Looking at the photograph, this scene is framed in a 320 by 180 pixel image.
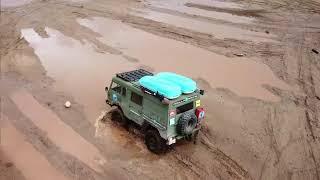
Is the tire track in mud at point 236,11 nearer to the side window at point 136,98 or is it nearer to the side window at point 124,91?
the side window at point 124,91

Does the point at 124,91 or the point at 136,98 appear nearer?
the point at 136,98

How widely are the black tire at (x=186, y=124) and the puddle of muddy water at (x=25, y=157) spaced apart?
349 centimetres

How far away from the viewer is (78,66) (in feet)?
66.2

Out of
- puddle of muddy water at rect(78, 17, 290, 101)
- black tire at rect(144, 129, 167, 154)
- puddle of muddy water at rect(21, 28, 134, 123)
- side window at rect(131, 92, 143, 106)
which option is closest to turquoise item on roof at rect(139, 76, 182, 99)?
side window at rect(131, 92, 143, 106)

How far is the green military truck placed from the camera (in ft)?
40.3

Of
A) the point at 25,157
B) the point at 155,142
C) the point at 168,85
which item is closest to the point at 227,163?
the point at 155,142

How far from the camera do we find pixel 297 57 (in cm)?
2084

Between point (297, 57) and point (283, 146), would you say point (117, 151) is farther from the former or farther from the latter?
point (297, 57)

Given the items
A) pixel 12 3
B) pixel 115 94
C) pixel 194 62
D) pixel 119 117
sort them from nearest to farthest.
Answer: pixel 115 94, pixel 119 117, pixel 194 62, pixel 12 3

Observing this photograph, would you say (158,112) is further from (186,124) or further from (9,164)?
(9,164)

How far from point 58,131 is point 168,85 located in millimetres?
4537

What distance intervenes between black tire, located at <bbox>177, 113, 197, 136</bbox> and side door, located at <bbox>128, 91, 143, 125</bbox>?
142cm

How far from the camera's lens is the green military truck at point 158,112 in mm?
12281

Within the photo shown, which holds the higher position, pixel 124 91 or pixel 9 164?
pixel 124 91
